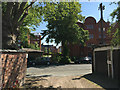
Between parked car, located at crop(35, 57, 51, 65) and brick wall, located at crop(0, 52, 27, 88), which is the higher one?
brick wall, located at crop(0, 52, 27, 88)

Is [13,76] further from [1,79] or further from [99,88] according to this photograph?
[99,88]

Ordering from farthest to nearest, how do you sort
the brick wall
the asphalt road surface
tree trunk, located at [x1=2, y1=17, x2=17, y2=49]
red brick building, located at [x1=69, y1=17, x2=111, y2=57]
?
red brick building, located at [x1=69, y1=17, x2=111, y2=57], the asphalt road surface, tree trunk, located at [x1=2, y1=17, x2=17, y2=49], the brick wall

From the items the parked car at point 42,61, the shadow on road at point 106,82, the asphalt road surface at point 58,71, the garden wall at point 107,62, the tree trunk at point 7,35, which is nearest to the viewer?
the shadow on road at point 106,82

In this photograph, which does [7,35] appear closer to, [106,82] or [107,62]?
[106,82]

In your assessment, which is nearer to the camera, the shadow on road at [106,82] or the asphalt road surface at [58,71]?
the shadow on road at [106,82]

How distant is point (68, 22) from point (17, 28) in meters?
15.6

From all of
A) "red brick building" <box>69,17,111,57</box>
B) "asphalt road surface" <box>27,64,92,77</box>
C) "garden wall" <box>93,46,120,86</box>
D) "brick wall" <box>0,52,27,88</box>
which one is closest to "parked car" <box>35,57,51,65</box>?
"asphalt road surface" <box>27,64,92,77</box>

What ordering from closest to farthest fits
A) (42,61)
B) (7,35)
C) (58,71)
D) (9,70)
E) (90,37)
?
(9,70) < (7,35) < (58,71) < (42,61) < (90,37)

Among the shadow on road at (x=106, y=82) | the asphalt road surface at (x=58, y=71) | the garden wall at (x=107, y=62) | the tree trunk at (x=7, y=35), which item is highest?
the tree trunk at (x=7, y=35)

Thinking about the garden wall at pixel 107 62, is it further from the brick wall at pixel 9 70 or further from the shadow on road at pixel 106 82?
the brick wall at pixel 9 70

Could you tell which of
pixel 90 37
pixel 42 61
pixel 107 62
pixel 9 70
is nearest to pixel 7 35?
pixel 9 70

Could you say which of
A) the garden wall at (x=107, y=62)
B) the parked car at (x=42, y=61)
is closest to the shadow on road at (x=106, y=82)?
the garden wall at (x=107, y=62)

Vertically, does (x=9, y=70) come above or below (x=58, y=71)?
above

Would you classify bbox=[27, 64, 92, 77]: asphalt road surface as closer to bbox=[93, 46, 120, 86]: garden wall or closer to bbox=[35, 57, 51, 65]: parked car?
bbox=[93, 46, 120, 86]: garden wall
